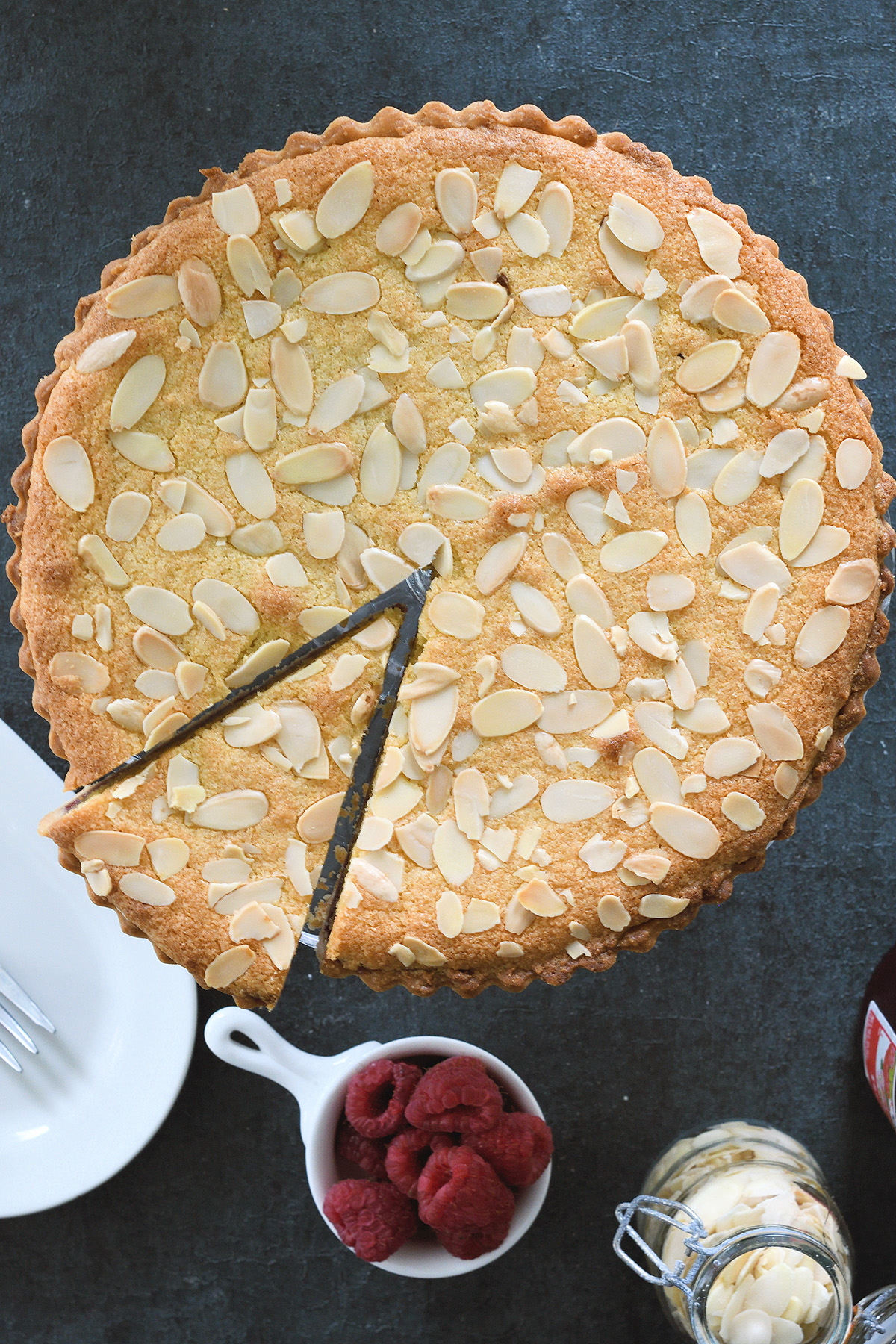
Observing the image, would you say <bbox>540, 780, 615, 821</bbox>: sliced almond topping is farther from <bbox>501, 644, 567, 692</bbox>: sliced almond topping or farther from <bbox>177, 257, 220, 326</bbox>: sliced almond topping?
<bbox>177, 257, 220, 326</bbox>: sliced almond topping

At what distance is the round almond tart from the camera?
1724 mm

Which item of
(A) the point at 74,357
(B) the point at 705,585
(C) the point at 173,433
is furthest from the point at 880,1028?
(A) the point at 74,357

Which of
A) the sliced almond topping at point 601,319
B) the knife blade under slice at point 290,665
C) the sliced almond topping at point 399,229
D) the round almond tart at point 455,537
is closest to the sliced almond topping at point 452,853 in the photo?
the round almond tart at point 455,537

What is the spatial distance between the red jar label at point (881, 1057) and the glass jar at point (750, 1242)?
19cm

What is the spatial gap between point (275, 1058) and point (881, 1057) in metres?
1.13

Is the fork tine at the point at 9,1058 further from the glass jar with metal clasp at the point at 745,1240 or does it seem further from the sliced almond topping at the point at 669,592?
the sliced almond topping at the point at 669,592

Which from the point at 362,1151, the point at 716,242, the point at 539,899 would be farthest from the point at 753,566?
the point at 362,1151

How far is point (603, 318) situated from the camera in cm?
173

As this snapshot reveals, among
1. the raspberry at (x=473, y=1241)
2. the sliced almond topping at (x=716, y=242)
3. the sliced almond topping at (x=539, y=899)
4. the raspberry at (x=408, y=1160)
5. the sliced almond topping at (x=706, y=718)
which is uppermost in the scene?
the sliced almond topping at (x=716, y=242)

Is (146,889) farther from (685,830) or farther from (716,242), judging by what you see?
(716,242)

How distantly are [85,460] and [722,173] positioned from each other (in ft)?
4.71

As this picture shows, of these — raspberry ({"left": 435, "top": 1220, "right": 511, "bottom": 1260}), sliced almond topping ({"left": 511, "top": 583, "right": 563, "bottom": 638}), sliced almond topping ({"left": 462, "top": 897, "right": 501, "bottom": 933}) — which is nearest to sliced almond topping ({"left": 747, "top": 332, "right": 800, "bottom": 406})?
sliced almond topping ({"left": 511, "top": 583, "right": 563, "bottom": 638})

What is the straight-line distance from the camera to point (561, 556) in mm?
1749

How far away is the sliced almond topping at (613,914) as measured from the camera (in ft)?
5.72
